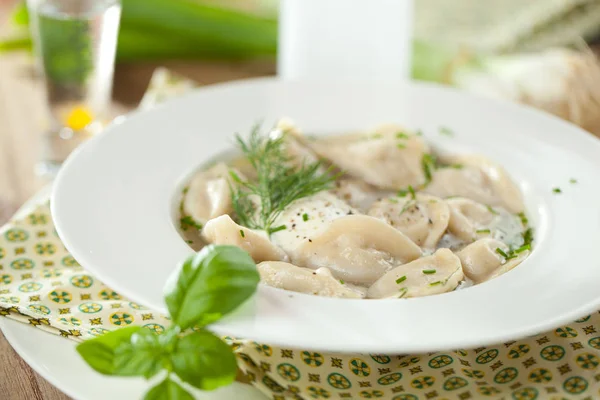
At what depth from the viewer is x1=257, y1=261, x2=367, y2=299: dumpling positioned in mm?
2264

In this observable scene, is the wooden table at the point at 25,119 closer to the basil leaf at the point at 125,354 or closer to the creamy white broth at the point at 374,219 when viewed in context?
the basil leaf at the point at 125,354

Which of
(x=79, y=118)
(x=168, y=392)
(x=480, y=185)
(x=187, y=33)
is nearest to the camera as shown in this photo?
(x=168, y=392)

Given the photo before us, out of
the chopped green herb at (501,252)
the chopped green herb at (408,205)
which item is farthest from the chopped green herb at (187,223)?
the chopped green herb at (501,252)

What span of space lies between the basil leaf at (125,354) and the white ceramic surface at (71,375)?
8.3 inches

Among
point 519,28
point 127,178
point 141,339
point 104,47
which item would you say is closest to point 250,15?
point 104,47

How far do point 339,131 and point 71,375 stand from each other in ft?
5.32

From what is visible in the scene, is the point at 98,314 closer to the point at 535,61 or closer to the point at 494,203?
the point at 494,203

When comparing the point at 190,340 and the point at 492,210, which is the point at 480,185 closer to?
the point at 492,210

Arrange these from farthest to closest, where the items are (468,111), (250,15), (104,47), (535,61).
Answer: (250,15)
(535,61)
(104,47)
(468,111)

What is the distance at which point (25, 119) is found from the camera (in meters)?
4.08

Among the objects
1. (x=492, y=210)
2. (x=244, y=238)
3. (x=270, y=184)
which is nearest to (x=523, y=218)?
(x=492, y=210)

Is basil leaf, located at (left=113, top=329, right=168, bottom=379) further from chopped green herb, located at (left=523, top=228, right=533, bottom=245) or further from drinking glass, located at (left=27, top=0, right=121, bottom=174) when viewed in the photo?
drinking glass, located at (left=27, top=0, right=121, bottom=174)

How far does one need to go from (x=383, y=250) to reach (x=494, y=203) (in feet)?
2.05

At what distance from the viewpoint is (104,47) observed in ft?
12.4
